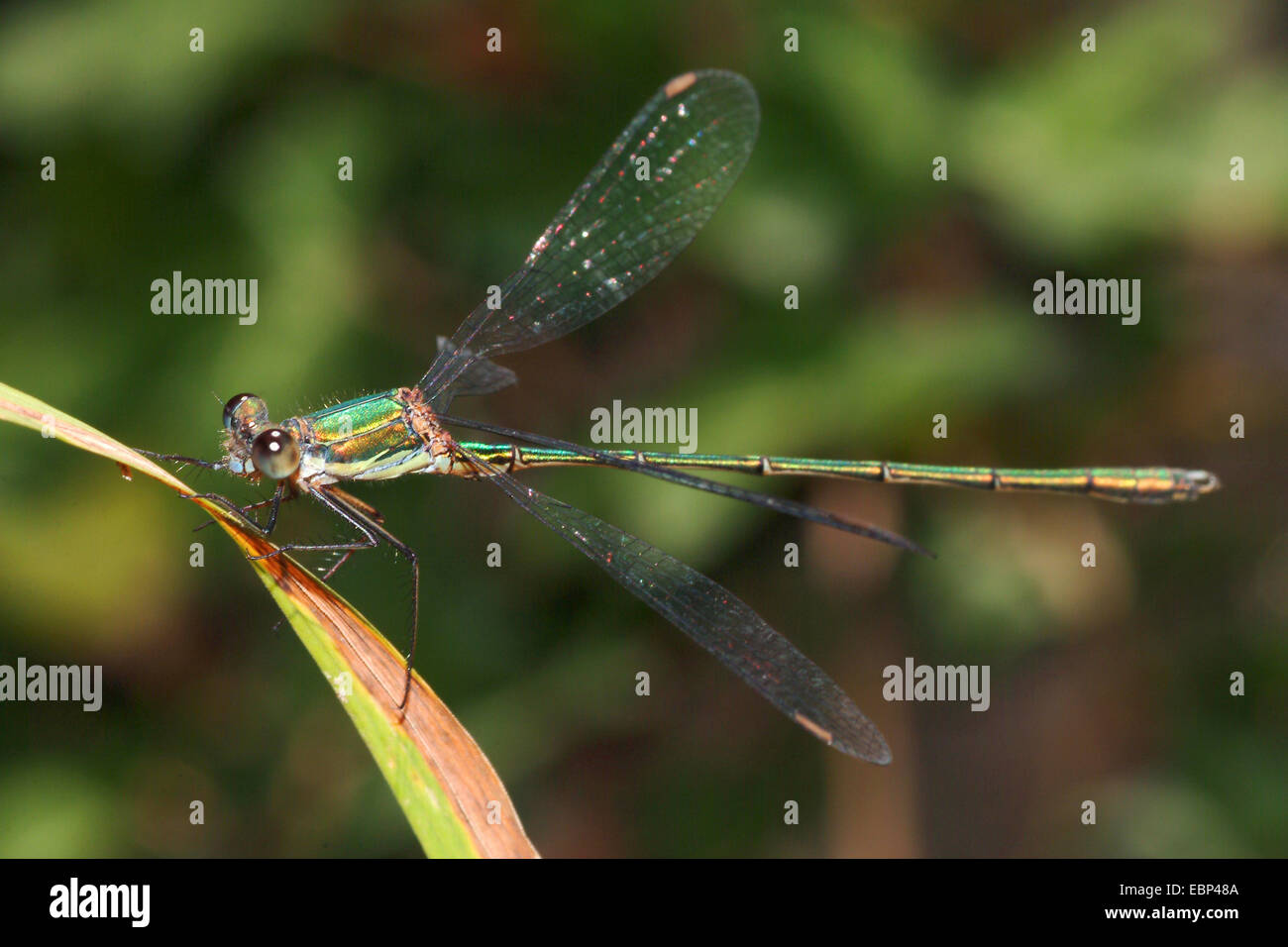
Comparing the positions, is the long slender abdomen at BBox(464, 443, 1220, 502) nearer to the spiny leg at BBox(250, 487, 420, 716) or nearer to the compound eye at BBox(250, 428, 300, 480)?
the spiny leg at BBox(250, 487, 420, 716)

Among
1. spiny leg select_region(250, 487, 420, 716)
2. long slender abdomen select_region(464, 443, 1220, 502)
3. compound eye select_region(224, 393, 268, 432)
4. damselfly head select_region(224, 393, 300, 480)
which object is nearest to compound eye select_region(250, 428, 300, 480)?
damselfly head select_region(224, 393, 300, 480)

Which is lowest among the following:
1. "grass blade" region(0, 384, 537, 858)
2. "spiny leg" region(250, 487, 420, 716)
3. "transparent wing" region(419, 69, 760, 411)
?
"grass blade" region(0, 384, 537, 858)

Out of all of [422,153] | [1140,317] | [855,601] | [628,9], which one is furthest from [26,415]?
[1140,317]

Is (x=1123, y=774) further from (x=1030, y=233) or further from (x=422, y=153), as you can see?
(x=422, y=153)

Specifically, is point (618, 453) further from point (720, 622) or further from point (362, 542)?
point (362, 542)

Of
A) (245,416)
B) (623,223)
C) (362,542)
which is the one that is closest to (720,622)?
(362,542)

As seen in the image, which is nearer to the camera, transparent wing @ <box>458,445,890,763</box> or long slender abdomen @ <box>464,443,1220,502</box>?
transparent wing @ <box>458,445,890,763</box>

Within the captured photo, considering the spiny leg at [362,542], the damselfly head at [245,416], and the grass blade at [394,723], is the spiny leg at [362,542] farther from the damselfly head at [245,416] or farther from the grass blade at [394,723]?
the grass blade at [394,723]
